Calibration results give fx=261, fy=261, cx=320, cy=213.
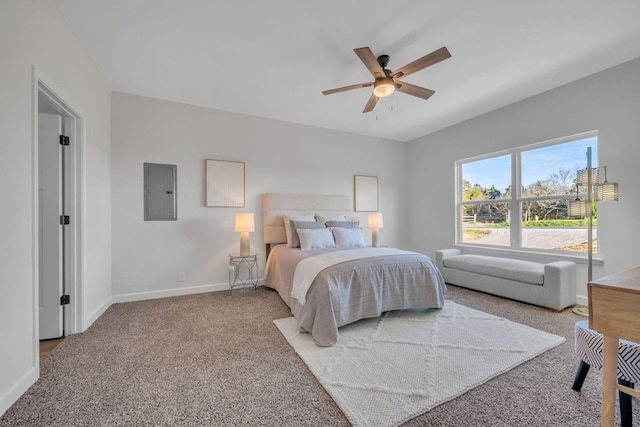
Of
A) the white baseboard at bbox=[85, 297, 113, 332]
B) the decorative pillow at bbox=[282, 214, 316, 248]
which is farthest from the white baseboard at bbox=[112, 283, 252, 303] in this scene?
the decorative pillow at bbox=[282, 214, 316, 248]

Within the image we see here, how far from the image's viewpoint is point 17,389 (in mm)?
1561

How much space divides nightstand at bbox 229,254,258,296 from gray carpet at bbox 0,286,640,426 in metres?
1.25

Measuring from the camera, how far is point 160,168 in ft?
11.7

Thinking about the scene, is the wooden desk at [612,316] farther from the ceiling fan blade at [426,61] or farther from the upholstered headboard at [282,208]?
the upholstered headboard at [282,208]

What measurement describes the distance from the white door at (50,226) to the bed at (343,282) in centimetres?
213

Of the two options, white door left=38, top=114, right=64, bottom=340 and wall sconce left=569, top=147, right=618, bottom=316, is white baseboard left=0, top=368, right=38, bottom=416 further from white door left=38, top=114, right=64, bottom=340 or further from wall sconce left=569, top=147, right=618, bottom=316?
wall sconce left=569, top=147, right=618, bottom=316

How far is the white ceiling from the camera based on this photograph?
205 cm

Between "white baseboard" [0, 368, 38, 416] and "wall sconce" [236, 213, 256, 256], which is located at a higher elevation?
"wall sconce" [236, 213, 256, 256]

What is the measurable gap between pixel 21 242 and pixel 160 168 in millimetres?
2117

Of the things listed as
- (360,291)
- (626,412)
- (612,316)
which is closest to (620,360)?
(626,412)

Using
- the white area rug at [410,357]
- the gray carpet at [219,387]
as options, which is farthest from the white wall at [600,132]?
the white area rug at [410,357]

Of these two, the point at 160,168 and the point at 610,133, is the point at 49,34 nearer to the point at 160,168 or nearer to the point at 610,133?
the point at 160,168

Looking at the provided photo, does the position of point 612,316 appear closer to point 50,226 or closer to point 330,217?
point 330,217

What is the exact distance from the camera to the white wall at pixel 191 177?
3.40m
